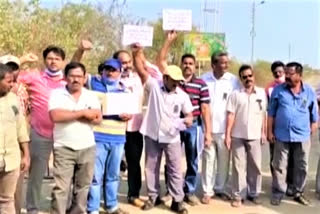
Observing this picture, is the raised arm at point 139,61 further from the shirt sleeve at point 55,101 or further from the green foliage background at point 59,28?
the green foliage background at point 59,28

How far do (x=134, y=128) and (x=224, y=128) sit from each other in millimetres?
1200

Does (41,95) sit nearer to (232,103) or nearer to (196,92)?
(196,92)

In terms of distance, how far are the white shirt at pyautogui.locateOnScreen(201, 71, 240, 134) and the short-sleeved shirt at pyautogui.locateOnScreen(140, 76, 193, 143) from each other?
707mm

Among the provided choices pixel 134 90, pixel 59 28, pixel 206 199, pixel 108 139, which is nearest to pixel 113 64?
pixel 134 90

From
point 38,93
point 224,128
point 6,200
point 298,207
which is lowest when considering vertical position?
point 298,207

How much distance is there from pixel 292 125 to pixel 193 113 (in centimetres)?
130

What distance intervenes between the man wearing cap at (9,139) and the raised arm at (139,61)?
5.88 feet

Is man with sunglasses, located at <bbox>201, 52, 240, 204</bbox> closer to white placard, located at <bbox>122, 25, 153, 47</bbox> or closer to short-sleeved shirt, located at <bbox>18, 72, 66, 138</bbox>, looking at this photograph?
white placard, located at <bbox>122, 25, 153, 47</bbox>

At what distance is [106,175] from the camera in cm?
702

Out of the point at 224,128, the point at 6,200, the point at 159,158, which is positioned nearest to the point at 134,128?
the point at 159,158

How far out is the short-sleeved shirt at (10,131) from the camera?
18.7ft

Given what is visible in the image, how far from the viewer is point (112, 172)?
275 inches

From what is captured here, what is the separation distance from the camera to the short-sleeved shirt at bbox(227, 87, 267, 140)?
7.73m

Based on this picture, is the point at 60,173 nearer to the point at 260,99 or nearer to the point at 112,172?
the point at 112,172
